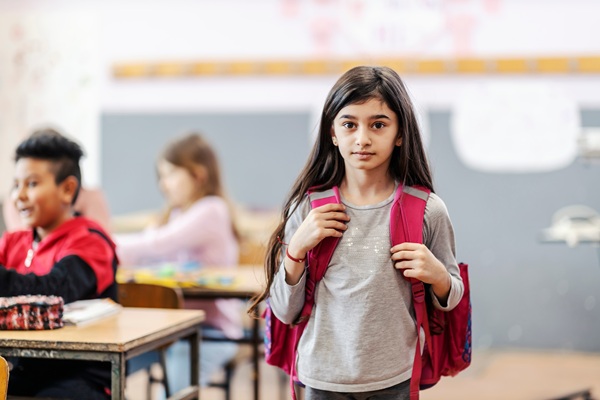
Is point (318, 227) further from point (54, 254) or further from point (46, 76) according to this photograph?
point (46, 76)

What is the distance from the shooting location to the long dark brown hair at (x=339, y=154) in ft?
4.99

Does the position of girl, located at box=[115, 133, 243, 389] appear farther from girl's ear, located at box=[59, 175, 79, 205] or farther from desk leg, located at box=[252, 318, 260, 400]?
girl's ear, located at box=[59, 175, 79, 205]

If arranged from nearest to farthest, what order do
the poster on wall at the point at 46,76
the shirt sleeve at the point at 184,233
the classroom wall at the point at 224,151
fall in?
the shirt sleeve at the point at 184,233 → the classroom wall at the point at 224,151 → the poster on wall at the point at 46,76

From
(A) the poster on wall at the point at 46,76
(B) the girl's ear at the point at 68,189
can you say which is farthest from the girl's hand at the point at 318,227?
(A) the poster on wall at the point at 46,76

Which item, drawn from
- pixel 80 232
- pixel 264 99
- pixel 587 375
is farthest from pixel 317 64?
pixel 80 232

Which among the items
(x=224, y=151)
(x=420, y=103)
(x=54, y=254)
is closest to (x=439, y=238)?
(x=54, y=254)

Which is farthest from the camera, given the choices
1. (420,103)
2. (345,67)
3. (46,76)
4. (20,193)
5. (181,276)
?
(46,76)

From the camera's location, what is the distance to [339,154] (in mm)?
1622

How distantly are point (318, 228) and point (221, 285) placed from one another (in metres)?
1.54

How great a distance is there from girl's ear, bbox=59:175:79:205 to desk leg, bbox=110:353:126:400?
568 millimetres

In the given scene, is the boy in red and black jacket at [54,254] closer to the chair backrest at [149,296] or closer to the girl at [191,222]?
the chair backrest at [149,296]

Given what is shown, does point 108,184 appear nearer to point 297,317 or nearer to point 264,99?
point 264,99

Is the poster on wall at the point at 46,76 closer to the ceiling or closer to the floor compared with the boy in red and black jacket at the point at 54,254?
closer to the ceiling

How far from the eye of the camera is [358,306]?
1.50 meters
